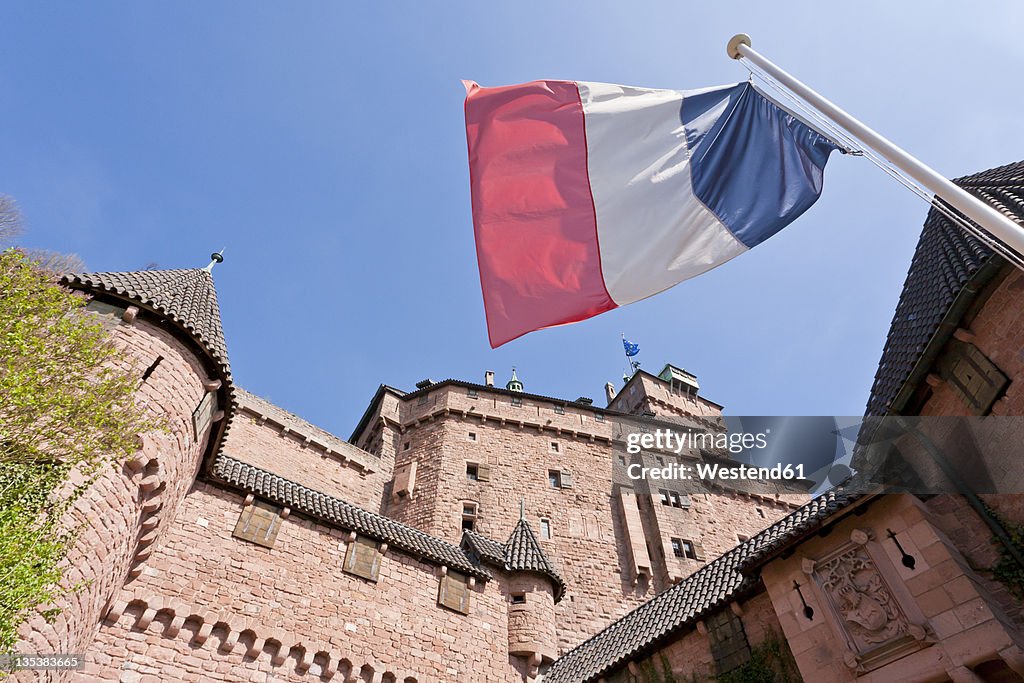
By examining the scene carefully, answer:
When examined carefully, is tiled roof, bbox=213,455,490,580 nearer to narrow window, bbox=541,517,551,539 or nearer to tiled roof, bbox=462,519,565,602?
tiled roof, bbox=462,519,565,602

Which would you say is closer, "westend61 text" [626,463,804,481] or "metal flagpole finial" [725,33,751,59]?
"metal flagpole finial" [725,33,751,59]

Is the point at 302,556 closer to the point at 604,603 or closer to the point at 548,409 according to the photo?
the point at 604,603

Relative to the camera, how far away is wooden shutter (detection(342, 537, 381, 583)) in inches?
576

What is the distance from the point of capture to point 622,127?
7.05 m

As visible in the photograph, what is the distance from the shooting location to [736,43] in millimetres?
6812

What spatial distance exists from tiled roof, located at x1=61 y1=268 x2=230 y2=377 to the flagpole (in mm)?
10989

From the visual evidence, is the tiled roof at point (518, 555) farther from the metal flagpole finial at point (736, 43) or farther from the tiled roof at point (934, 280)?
the metal flagpole finial at point (736, 43)

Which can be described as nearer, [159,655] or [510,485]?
[159,655]

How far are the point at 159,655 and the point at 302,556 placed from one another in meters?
3.49

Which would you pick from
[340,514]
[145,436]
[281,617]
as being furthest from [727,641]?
[145,436]

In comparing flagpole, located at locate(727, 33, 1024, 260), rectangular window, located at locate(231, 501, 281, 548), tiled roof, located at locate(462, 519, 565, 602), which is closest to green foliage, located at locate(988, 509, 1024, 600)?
flagpole, located at locate(727, 33, 1024, 260)

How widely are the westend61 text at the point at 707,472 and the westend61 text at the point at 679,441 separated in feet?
3.66

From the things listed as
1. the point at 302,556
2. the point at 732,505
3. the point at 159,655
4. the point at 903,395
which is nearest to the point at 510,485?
the point at 732,505

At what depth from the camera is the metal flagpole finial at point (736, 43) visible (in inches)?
268
